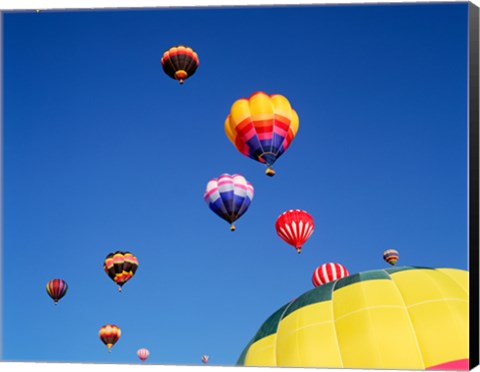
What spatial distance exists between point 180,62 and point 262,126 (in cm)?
323

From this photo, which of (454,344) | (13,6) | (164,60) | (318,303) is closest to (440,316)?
(454,344)

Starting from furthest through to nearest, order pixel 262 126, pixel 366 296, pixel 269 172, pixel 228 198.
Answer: pixel 228 198, pixel 269 172, pixel 262 126, pixel 366 296

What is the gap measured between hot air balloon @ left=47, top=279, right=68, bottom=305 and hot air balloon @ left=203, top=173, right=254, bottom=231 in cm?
515

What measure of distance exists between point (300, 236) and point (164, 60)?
3720 mm

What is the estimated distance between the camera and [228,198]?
53.0 feet

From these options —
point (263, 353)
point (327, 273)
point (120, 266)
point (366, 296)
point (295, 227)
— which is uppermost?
point (120, 266)

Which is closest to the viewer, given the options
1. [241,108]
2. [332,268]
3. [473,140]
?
[473,140]

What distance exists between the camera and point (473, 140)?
995cm

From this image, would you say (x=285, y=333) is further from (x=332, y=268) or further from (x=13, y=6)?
(x=332, y=268)

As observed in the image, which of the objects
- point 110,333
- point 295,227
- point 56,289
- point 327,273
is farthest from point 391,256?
point 56,289

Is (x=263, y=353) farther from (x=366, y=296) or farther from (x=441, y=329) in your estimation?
(x=441, y=329)

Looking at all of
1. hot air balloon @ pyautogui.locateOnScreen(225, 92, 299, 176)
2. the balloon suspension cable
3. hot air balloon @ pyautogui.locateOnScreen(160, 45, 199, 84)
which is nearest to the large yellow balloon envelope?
the balloon suspension cable

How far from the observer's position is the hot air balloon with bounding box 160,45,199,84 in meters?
17.8

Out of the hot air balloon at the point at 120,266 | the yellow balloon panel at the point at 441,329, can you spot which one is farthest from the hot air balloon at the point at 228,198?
the yellow balloon panel at the point at 441,329
